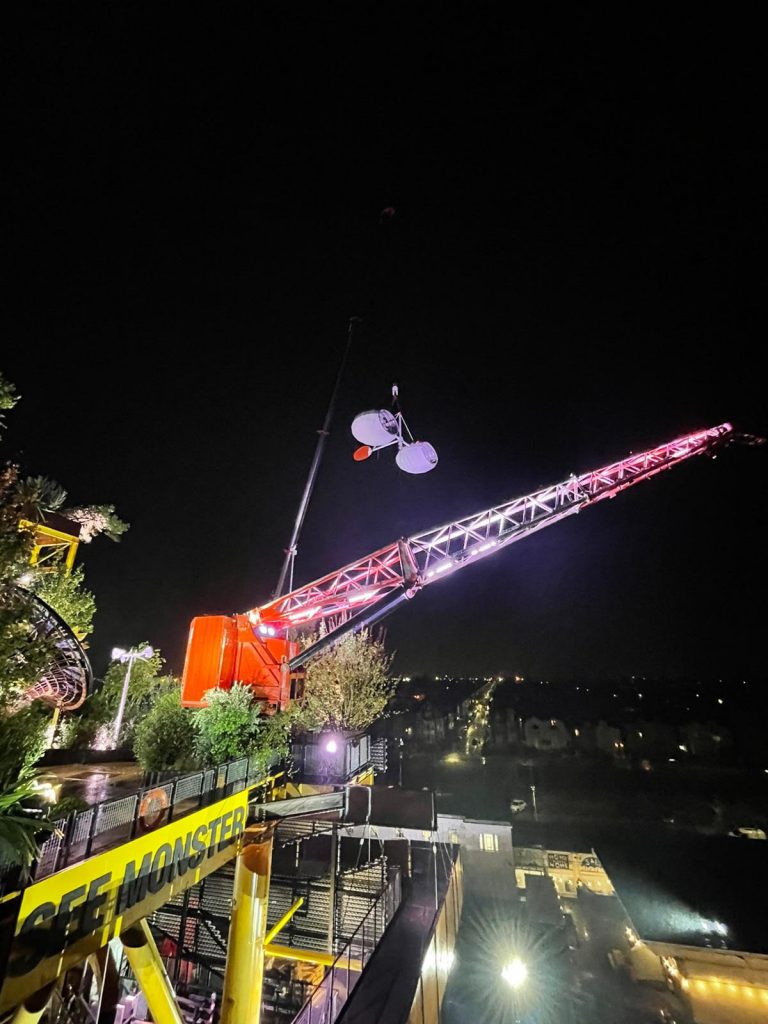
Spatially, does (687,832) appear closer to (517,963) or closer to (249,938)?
(517,963)

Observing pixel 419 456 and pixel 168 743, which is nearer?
pixel 419 456

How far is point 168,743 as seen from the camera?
12711 millimetres

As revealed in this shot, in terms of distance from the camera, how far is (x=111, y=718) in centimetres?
2123

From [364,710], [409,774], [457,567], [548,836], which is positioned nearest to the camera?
[457,567]

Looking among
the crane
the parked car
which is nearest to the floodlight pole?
the crane

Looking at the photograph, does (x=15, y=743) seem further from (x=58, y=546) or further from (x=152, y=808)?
(x=58, y=546)

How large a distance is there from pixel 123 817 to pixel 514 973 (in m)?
17.0

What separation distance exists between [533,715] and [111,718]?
85.1 meters

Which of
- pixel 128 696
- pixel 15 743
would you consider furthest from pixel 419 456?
pixel 128 696

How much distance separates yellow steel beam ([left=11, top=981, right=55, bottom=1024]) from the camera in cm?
567

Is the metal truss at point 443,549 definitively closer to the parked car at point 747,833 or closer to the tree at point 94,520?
the tree at point 94,520

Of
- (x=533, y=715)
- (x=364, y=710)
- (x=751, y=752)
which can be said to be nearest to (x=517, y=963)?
(x=364, y=710)

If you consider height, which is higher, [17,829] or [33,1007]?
[17,829]

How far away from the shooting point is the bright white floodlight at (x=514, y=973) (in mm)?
16109
